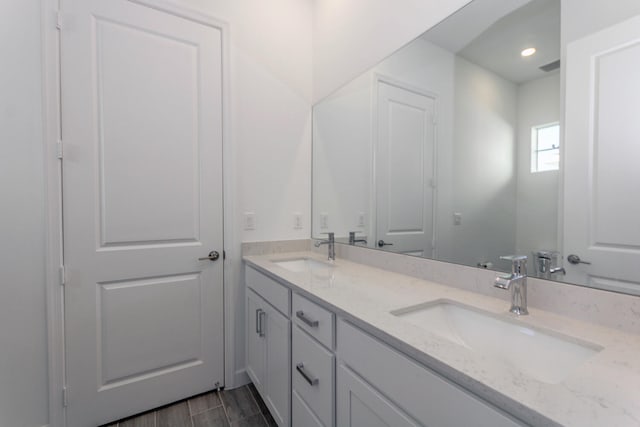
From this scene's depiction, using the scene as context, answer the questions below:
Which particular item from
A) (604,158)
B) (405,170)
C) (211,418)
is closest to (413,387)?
(604,158)

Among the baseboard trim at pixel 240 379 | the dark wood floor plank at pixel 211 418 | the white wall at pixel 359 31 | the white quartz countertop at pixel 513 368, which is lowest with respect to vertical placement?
the dark wood floor plank at pixel 211 418

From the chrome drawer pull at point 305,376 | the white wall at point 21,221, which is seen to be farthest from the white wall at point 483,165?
the white wall at point 21,221

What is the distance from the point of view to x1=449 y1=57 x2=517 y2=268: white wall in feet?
3.60

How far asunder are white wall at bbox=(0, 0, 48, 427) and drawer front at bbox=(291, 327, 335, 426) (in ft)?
4.23

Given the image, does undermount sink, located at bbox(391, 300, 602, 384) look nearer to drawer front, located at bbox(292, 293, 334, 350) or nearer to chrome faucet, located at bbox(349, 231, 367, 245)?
drawer front, located at bbox(292, 293, 334, 350)

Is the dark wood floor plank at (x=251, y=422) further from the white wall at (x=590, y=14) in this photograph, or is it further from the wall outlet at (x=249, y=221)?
the white wall at (x=590, y=14)

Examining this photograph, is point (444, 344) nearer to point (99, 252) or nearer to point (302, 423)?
point (302, 423)

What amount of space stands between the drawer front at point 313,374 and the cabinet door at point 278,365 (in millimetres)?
65

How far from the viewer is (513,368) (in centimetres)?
62

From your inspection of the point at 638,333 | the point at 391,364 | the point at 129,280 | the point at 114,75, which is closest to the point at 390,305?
the point at 391,364

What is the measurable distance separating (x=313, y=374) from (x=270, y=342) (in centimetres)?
47

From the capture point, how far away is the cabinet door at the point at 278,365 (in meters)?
1.35

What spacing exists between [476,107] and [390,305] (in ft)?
2.90

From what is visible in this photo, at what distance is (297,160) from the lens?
223 centimetres
